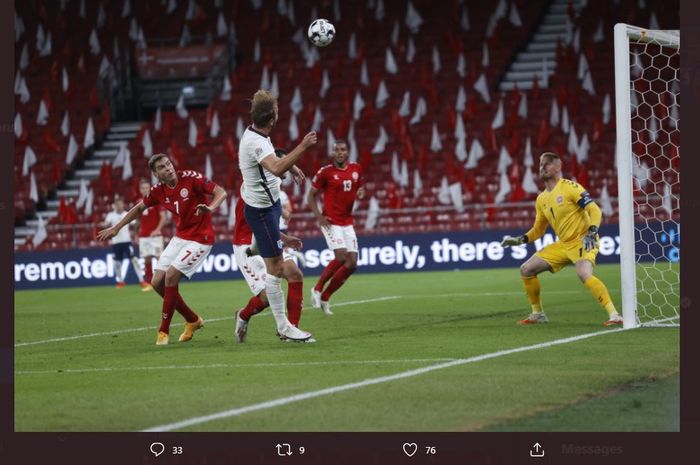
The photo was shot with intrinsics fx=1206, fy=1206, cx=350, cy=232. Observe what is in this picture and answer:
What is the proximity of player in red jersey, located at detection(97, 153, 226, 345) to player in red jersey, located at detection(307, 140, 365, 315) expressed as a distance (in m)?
3.90

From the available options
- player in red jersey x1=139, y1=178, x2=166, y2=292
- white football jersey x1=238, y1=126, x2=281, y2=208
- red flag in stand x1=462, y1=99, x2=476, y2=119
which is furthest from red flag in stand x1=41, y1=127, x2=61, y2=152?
white football jersey x1=238, y1=126, x2=281, y2=208

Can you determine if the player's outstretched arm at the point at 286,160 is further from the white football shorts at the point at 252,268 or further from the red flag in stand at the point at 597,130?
the red flag in stand at the point at 597,130

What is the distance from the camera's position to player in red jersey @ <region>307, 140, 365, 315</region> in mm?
15766

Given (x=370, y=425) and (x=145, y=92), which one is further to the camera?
(x=145, y=92)

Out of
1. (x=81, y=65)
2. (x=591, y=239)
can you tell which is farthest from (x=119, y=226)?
(x=81, y=65)

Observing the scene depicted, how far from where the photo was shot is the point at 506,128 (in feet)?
105

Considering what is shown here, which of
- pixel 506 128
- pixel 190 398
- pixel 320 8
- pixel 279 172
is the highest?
pixel 320 8

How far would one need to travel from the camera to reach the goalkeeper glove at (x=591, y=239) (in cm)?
1169

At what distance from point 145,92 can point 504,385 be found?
102 ft

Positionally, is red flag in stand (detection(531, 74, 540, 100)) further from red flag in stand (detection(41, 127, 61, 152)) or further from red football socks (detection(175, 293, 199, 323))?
red football socks (detection(175, 293, 199, 323))

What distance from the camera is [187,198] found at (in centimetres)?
1187

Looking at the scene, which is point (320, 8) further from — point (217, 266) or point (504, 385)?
point (504, 385)
